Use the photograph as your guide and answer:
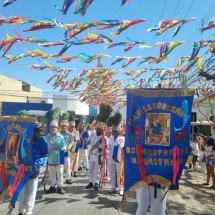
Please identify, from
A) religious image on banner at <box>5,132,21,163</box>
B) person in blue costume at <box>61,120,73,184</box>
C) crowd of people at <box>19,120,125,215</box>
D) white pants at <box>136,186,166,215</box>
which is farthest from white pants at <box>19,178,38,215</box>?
person in blue costume at <box>61,120,73,184</box>

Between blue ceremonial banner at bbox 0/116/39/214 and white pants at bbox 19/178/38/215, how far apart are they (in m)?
0.17

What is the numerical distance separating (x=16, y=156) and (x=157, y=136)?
2312 millimetres

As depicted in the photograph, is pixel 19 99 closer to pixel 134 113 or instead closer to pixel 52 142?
pixel 52 142

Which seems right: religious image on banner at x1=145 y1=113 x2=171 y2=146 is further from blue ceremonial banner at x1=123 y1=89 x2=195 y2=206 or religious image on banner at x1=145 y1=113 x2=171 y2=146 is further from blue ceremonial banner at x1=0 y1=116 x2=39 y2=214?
blue ceremonial banner at x1=0 y1=116 x2=39 y2=214

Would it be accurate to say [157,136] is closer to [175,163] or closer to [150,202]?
[175,163]

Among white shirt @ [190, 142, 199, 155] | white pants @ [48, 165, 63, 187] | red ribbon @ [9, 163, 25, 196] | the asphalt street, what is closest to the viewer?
red ribbon @ [9, 163, 25, 196]

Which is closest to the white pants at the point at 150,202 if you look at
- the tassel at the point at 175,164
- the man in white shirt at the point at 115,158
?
the tassel at the point at 175,164

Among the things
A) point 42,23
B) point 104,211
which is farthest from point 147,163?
point 42,23

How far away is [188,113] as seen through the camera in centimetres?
433

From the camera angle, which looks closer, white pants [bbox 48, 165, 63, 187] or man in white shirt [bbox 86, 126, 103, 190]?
white pants [bbox 48, 165, 63, 187]

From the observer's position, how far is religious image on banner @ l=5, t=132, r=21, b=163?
4984 mm

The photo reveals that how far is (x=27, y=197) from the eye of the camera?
505cm

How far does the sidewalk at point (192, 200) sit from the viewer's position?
253 inches

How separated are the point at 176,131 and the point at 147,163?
0.63 metres
